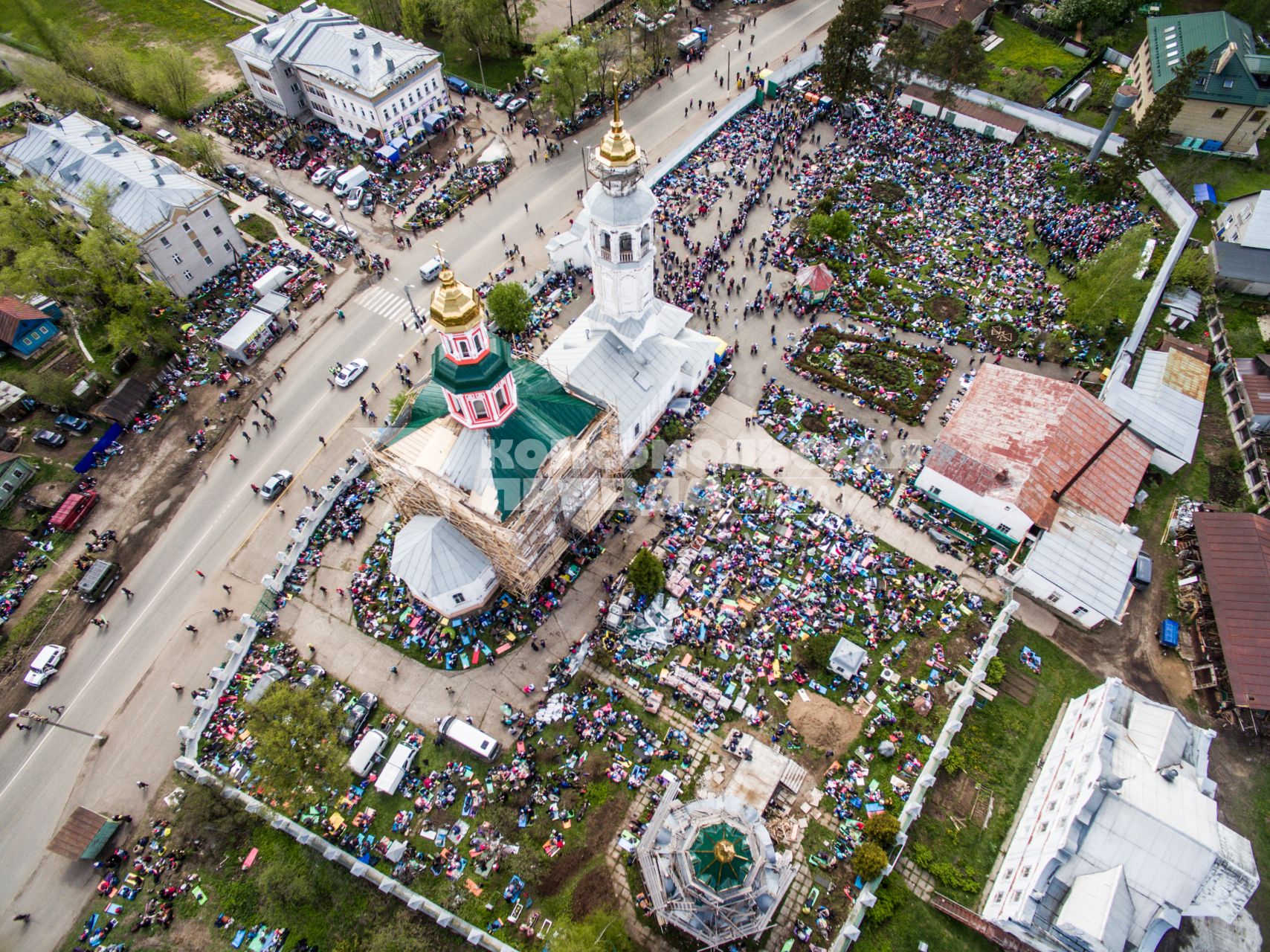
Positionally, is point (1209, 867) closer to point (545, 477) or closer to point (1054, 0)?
point (545, 477)

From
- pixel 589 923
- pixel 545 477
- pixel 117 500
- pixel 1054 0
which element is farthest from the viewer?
pixel 1054 0

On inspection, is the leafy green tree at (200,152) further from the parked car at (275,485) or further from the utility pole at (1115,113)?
the utility pole at (1115,113)

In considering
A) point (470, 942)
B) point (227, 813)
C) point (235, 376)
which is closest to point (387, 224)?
point (235, 376)

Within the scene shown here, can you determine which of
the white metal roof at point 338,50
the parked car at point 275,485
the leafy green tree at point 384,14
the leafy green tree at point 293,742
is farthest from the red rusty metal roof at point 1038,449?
the leafy green tree at point 384,14

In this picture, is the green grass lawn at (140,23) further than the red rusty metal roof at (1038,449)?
Yes

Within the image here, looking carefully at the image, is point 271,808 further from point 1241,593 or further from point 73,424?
point 1241,593

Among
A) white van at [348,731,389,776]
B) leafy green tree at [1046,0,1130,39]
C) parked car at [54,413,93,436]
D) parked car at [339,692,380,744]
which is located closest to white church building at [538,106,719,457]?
parked car at [339,692,380,744]

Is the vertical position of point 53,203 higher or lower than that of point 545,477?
higher
